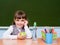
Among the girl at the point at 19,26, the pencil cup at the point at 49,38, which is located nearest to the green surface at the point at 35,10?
the girl at the point at 19,26

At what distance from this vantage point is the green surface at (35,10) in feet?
9.27

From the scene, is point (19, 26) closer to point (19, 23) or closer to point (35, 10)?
point (19, 23)

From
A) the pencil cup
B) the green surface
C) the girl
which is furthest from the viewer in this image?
the green surface

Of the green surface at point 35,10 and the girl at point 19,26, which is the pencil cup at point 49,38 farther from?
the green surface at point 35,10

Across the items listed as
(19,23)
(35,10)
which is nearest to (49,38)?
(19,23)

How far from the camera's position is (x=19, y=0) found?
2826 mm

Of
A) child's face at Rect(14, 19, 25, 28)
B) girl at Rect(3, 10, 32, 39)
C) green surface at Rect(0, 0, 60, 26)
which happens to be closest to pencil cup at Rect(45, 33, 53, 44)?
girl at Rect(3, 10, 32, 39)

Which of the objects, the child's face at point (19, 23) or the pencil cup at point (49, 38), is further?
the child's face at point (19, 23)

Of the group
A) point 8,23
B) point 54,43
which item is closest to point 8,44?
point 54,43

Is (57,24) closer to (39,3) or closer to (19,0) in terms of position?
(39,3)

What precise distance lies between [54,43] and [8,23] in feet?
3.80

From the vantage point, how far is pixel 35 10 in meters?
2.89

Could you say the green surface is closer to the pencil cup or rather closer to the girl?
the girl

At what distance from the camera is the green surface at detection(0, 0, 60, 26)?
2826 mm
